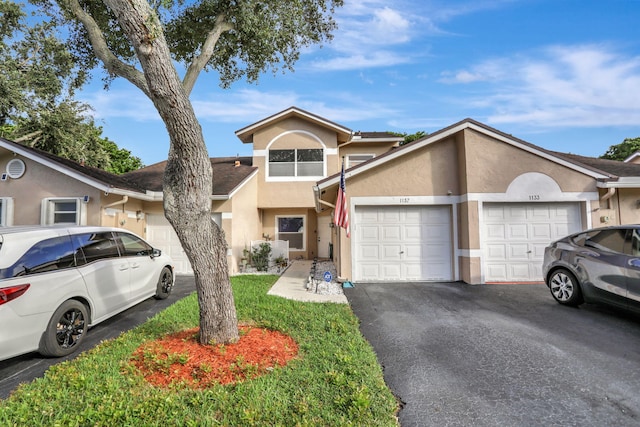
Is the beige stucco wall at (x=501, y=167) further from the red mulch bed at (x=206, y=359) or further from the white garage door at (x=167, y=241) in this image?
the white garage door at (x=167, y=241)

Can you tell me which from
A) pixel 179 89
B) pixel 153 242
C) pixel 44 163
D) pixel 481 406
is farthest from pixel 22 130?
pixel 481 406

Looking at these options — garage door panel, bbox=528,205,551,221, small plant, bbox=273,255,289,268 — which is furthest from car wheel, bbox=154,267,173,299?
garage door panel, bbox=528,205,551,221

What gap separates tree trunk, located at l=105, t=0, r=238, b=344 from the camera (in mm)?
3504

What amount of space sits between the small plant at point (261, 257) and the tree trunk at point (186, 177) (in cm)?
795

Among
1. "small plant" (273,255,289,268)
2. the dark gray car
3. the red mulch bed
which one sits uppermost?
the dark gray car

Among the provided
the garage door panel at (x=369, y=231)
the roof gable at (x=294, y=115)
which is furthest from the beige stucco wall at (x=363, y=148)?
the garage door panel at (x=369, y=231)

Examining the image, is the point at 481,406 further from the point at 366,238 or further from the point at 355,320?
the point at 366,238

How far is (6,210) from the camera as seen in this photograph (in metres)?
9.58

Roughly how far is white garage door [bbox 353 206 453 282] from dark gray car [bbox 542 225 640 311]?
272 centimetres

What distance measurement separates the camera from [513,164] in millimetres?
8641

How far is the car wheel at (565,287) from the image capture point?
19.9ft

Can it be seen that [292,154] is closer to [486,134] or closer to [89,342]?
[486,134]

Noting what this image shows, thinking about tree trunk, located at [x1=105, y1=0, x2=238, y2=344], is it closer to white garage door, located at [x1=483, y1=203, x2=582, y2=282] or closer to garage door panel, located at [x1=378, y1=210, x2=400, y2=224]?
garage door panel, located at [x1=378, y1=210, x2=400, y2=224]

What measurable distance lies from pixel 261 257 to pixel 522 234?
30.1ft
